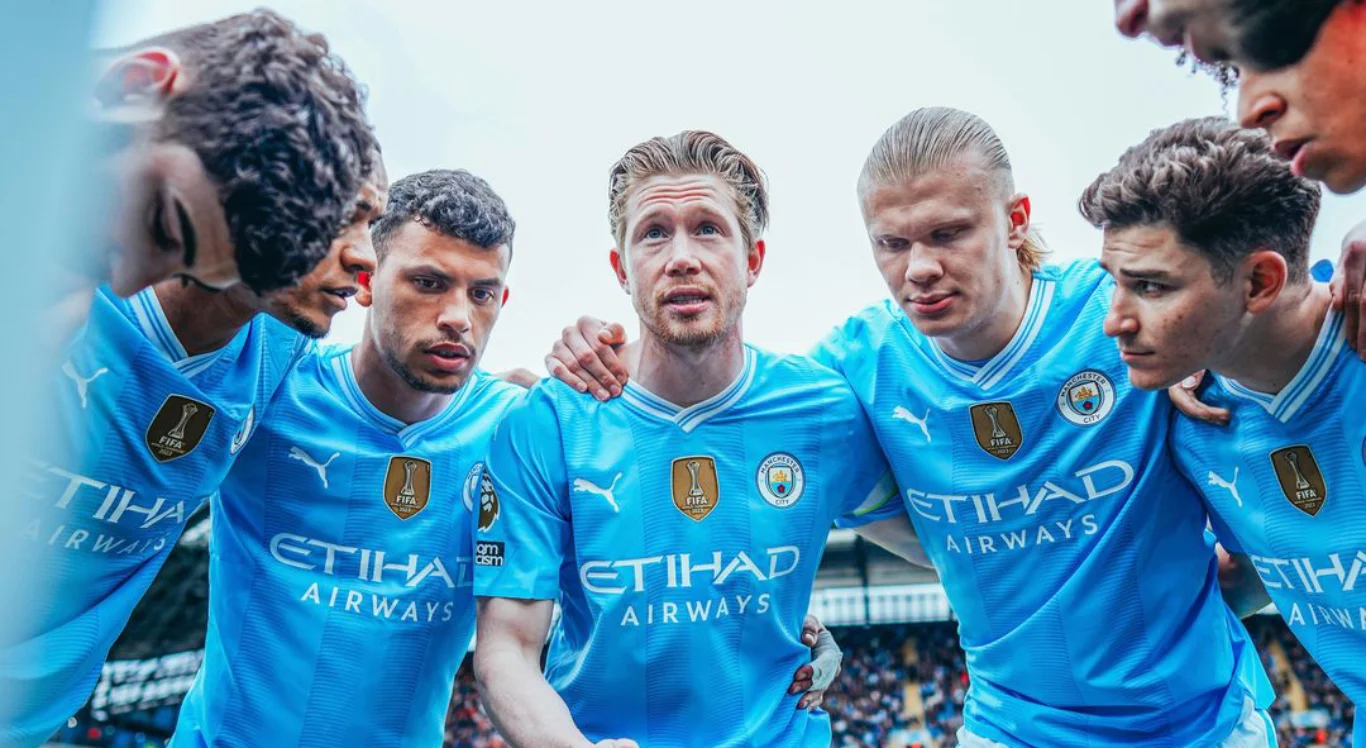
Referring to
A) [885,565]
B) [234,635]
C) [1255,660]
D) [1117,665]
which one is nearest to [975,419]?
[1117,665]

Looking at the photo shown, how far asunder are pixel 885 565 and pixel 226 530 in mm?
17173

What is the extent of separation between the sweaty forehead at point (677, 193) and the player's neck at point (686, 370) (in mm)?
412

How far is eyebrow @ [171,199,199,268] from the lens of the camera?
4.51 feet

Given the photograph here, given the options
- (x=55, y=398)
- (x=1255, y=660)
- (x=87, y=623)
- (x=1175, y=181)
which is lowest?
(x=55, y=398)

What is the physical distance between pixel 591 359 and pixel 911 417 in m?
1.10

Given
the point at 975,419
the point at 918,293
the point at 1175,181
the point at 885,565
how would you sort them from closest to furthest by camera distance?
the point at 1175,181 < the point at 918,293 < the point at 975,419 < the point at 885,565

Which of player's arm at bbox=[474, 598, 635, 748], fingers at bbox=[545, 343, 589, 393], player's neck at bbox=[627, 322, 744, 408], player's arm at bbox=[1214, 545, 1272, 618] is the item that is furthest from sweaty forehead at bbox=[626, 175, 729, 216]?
player's arm at bbox=[1214, 545, 1272, 618]

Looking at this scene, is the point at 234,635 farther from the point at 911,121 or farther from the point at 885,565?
the point at 885,565

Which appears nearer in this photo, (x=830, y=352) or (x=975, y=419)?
(x=975, y=419)

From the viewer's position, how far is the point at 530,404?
3.36 m

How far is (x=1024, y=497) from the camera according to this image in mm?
3273

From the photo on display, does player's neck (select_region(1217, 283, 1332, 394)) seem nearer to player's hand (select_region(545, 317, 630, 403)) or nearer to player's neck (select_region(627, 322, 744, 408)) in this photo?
player's neck (select_region(627, 322, 744, 408))

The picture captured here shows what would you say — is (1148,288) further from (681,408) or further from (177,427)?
(177,427)

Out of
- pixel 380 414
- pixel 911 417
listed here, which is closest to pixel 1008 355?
pixel 911 417
